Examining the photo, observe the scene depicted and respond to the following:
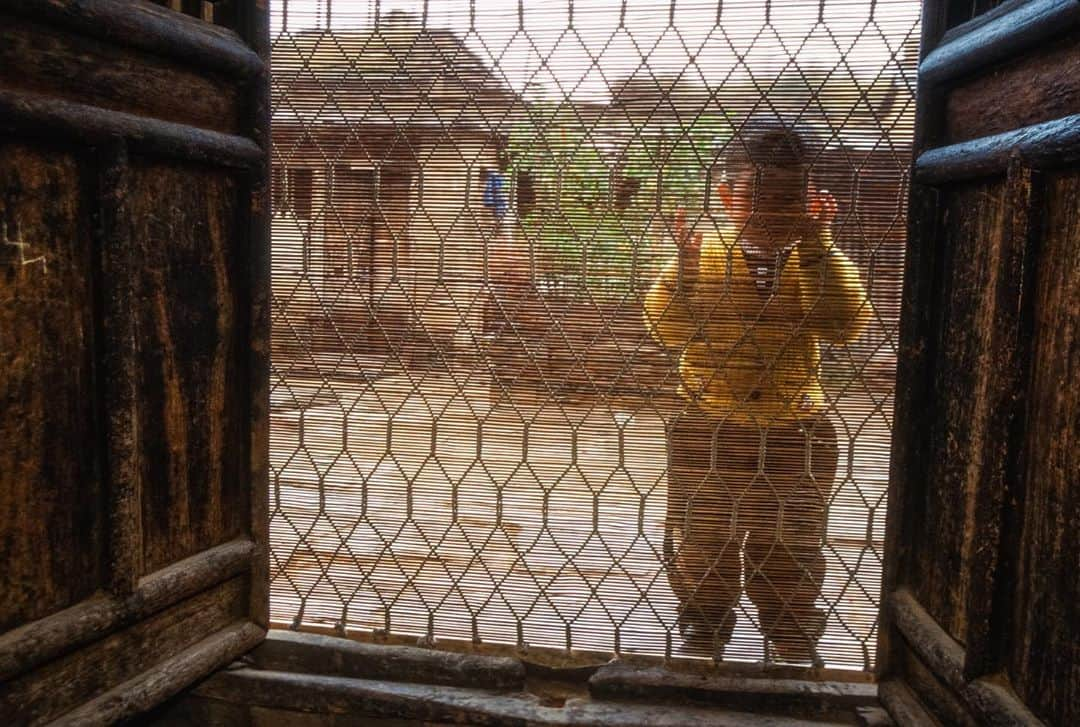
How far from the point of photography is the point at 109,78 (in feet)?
3.54

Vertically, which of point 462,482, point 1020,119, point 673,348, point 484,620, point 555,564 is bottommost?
point 484,620

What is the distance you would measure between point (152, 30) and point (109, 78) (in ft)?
0.32

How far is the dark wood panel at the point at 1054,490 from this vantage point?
87 cm

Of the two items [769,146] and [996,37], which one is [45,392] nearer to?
[769,146]

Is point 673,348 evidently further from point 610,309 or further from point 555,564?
point 555,564

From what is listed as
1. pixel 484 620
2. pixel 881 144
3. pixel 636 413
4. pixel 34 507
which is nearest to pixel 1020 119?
pixel 881 144

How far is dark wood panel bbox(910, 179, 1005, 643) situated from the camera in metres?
1.08

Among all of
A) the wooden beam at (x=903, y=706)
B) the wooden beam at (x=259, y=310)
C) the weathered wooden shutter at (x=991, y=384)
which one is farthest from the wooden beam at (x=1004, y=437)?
the wooden beam at (x=259, y=310)

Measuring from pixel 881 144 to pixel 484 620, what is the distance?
113cm

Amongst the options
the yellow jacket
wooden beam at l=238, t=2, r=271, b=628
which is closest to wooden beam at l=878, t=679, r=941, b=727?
the yellow jacket

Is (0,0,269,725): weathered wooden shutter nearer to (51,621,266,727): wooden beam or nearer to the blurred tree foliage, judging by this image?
(51,621,266,727): wooden beam

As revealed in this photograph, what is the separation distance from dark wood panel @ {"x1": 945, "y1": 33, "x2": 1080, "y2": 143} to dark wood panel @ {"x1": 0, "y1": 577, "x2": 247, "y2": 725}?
146 centimetres

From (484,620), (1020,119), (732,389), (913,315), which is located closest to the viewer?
(1020,119)

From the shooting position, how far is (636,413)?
1388mm
